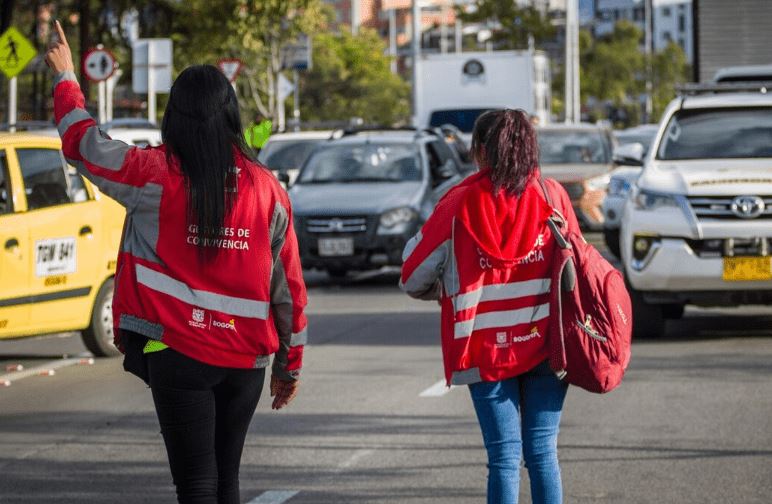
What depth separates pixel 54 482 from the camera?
7965 mm

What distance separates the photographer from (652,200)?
1296 cm

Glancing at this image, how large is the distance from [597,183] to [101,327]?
13.7m

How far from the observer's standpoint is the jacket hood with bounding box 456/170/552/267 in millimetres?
5410

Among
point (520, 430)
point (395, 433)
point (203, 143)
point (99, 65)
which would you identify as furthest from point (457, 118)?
point (203, 143)

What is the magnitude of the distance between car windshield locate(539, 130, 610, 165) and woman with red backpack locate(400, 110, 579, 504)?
2127 centimetres

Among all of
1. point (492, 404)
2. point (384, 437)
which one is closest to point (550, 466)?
point (492, 404)

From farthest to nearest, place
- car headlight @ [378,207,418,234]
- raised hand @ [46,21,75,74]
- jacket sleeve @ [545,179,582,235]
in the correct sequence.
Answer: car headlight @ [378,207,418,234] → jacket sleeve @ [545,179,582,235] → raised hand @ [46,21,75,74]

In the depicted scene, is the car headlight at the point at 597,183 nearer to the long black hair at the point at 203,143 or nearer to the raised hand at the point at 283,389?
the raised hand at the point at 283,389

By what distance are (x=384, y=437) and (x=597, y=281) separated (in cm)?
370

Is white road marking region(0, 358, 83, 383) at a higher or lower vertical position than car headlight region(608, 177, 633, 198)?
lower

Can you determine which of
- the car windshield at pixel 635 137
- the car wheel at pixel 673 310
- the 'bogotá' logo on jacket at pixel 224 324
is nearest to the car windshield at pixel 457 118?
the car windshield at pixel 635 137

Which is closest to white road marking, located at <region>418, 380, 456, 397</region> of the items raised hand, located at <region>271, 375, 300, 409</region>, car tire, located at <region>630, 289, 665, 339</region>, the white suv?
the white suv

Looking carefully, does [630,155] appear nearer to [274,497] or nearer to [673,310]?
[673,310]

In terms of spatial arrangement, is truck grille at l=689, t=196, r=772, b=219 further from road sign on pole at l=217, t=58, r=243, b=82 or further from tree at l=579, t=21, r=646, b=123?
tree at l=579, t=21, r=646, b=123
